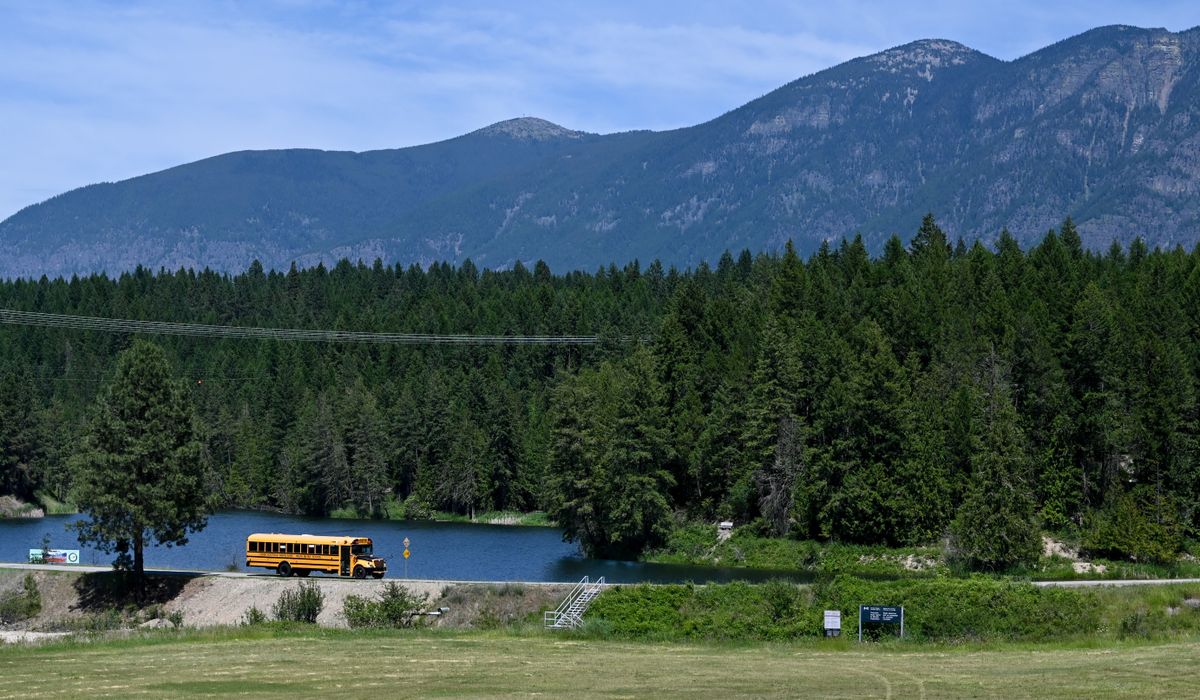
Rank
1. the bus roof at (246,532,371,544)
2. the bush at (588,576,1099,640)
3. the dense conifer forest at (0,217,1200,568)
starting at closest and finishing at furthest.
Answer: the bush at (588,576,1099,640) < the bus roof at (246,532,371,544) < the dense conifer forest at (0,217,1200,568)

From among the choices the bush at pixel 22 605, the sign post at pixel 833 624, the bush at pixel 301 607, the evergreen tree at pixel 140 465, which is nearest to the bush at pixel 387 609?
the bush at pixel 301 607

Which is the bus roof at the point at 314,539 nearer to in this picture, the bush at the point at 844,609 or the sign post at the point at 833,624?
the bush at the point at 844,609

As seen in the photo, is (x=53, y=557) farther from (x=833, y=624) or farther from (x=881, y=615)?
(x=881, y=615)

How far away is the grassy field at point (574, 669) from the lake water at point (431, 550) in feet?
106

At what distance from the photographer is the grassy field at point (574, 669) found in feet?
134

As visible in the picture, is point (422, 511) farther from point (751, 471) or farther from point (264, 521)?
point (751, 471)

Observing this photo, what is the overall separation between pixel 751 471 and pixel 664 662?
202ft

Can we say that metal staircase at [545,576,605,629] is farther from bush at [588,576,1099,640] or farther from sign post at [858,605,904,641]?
sign post at [858,605,904,641]

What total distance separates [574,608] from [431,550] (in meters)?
46.1

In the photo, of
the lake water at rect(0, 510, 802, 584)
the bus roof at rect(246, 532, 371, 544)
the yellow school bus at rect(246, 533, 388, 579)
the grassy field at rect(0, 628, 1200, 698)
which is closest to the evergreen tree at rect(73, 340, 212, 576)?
the bus roof at rect(246, 532, 371, 544)

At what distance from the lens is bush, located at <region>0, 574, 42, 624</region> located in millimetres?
76750

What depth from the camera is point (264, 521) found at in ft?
464

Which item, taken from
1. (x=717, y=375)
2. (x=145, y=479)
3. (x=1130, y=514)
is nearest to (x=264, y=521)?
(x=717, y=375)

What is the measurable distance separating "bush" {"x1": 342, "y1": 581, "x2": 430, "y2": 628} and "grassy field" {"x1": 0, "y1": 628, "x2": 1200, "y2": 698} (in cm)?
849
